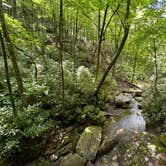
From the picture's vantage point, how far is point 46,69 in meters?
8.23

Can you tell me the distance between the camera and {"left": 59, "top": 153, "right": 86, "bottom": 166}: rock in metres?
4.55

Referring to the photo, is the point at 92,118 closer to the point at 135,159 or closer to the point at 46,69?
A: the point at 135,159

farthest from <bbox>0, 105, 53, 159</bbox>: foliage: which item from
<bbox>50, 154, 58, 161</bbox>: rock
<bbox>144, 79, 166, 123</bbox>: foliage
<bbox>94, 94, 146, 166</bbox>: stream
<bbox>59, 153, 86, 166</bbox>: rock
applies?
<bbox>144, 79, 166, 123</bbox>: foliage

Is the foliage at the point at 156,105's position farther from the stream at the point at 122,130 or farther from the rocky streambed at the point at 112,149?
the rocky streambed at the point at 112,149

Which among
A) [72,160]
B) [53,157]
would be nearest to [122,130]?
[72,160]

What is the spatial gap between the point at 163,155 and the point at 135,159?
76cm

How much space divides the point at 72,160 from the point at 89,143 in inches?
29.1

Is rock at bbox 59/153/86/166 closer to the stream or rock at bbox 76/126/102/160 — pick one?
rock at bbox 76/126/102/160

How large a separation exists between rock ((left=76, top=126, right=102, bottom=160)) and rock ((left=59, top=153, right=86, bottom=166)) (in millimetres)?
131

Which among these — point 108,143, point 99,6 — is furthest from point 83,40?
point 108,143

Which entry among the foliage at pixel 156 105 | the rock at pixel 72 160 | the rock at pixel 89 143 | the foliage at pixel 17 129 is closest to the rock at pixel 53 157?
the rock at pixel 72 160

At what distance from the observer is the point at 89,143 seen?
5.08 m

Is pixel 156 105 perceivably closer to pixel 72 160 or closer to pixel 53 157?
pixel 72 160

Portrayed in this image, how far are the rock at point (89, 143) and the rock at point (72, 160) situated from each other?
13 cm
